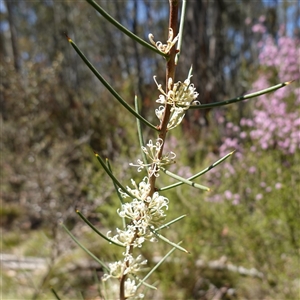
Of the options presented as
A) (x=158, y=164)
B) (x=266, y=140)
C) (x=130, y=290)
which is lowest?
(x=130, y=290)

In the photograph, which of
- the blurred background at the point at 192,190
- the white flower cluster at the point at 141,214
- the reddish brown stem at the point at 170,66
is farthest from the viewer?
the blurred background at the point at 192,190

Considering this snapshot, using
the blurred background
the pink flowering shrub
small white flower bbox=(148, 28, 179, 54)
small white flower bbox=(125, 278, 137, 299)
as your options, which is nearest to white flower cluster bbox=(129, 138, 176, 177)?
small white flower bbox=(148, 28, 179, 54)

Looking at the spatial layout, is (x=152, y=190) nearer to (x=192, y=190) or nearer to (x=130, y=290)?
(x=130, y=290)

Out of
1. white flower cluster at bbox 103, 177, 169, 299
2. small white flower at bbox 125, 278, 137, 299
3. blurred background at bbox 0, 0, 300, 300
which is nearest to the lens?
white flower cluster at bbox 103, 177, 169, 299

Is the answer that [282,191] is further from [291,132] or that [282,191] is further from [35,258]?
[35,258]

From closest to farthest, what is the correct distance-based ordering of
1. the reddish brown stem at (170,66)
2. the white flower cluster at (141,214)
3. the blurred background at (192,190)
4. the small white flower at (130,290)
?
the reddish brown stem at (170,66) → the white flower cluster at (141,214) → the small white flower at (130,290) → the blurred background at (192,190)

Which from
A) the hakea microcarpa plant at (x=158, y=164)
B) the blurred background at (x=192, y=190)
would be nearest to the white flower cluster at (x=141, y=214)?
the hakea microcarpa plant at (x=158, y=164)

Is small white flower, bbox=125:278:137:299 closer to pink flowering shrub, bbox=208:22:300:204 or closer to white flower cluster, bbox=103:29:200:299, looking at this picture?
white flower cluster, bbox=103:29:200:299

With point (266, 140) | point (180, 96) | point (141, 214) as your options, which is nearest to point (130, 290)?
point (141, 214)

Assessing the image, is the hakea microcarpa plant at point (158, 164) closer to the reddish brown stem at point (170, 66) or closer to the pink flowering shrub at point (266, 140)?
the reddish brown stem at point (170, 66)

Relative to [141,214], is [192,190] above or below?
above

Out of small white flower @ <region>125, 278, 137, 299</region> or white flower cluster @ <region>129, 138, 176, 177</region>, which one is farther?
small white flower @ <region>125, 278, 137, 299</region>
